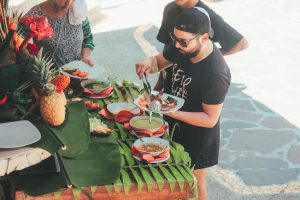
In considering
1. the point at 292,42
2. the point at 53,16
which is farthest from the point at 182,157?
the point at 292,42

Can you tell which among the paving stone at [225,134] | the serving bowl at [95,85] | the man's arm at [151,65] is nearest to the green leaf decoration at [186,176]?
the man's arm at [151,65]

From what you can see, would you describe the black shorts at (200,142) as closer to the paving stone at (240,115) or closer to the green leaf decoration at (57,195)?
the green leaf decoration at (57,195)

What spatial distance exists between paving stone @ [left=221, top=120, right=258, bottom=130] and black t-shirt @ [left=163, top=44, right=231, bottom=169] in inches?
132

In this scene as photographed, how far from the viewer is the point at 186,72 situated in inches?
163

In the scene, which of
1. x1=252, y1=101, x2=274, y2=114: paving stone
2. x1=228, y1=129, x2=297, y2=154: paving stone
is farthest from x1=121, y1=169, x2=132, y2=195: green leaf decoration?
x1=252, y1=101, x2=274, y2=114: paving stone

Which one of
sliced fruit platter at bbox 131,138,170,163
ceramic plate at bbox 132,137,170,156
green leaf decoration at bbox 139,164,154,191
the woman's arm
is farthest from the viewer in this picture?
the woman's arm

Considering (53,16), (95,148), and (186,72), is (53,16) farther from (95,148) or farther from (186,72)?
(95,148)

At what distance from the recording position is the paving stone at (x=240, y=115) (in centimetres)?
804

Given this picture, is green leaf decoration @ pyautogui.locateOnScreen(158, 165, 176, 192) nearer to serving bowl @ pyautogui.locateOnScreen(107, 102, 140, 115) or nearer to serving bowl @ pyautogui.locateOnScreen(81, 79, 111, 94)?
serving bowl @ pyautogui.locateOnScreen(107, 102, 140, 115)

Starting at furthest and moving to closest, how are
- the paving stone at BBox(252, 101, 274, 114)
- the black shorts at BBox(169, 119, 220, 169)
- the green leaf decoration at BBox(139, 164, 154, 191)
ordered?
1. the paving stone at BBox(252, 101, 274, 114)
2. the black shorts at BBox(169, 119, 220, 169)
3. the green leaf decoration at BBox(139, 164, 154, 191)

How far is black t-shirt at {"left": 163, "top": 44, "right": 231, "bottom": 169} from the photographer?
3.94 meters

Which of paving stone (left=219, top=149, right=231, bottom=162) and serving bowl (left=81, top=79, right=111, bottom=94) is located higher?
serving bowl (left=81, top=79, right=111, bottom=94)

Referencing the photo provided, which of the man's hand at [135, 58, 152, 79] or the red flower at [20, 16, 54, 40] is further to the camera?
the man's hand at [135, 58, 152, 79]

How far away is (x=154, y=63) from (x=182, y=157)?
51.7 inches
